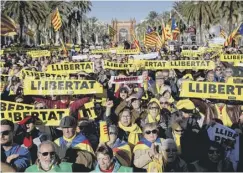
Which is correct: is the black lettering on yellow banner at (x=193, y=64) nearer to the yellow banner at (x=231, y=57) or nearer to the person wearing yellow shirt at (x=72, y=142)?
the yellow banner at (x=231, y=57)

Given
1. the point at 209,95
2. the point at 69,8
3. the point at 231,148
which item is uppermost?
the point at 69,8

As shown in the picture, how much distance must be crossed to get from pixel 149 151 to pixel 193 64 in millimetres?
8048

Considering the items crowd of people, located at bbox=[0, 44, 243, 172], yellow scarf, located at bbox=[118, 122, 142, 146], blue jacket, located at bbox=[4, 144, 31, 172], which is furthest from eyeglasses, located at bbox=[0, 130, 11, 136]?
yellow scarf, located at bbox=[118, 122, 142, 146]

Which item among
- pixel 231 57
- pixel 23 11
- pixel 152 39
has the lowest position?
pixel 231 57

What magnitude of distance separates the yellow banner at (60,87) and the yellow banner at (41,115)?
140 cm

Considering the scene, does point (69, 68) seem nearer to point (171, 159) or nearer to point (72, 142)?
point (72, 142)

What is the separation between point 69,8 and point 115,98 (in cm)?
4833

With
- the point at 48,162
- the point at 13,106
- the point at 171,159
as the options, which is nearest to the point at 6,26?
the point at 13,106

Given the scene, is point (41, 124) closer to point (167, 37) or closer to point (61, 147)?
point (61, 147)

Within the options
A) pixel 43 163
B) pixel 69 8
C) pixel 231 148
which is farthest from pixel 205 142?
pixel 69 8

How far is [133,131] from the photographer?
21.6 ft

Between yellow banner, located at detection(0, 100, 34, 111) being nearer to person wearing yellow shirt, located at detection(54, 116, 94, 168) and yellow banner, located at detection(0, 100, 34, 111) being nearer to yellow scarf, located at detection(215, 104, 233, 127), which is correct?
person wearing yellow shirt, located at detection(54, 116, 94, 168)

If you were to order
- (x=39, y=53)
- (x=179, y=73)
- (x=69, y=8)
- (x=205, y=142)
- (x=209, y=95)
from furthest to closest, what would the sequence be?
(x=69, y=8)
(x=39, y=53)
(x=179, y=73)
(x=209, y=95)
(x=205, y=142)

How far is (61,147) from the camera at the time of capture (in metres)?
5.92
